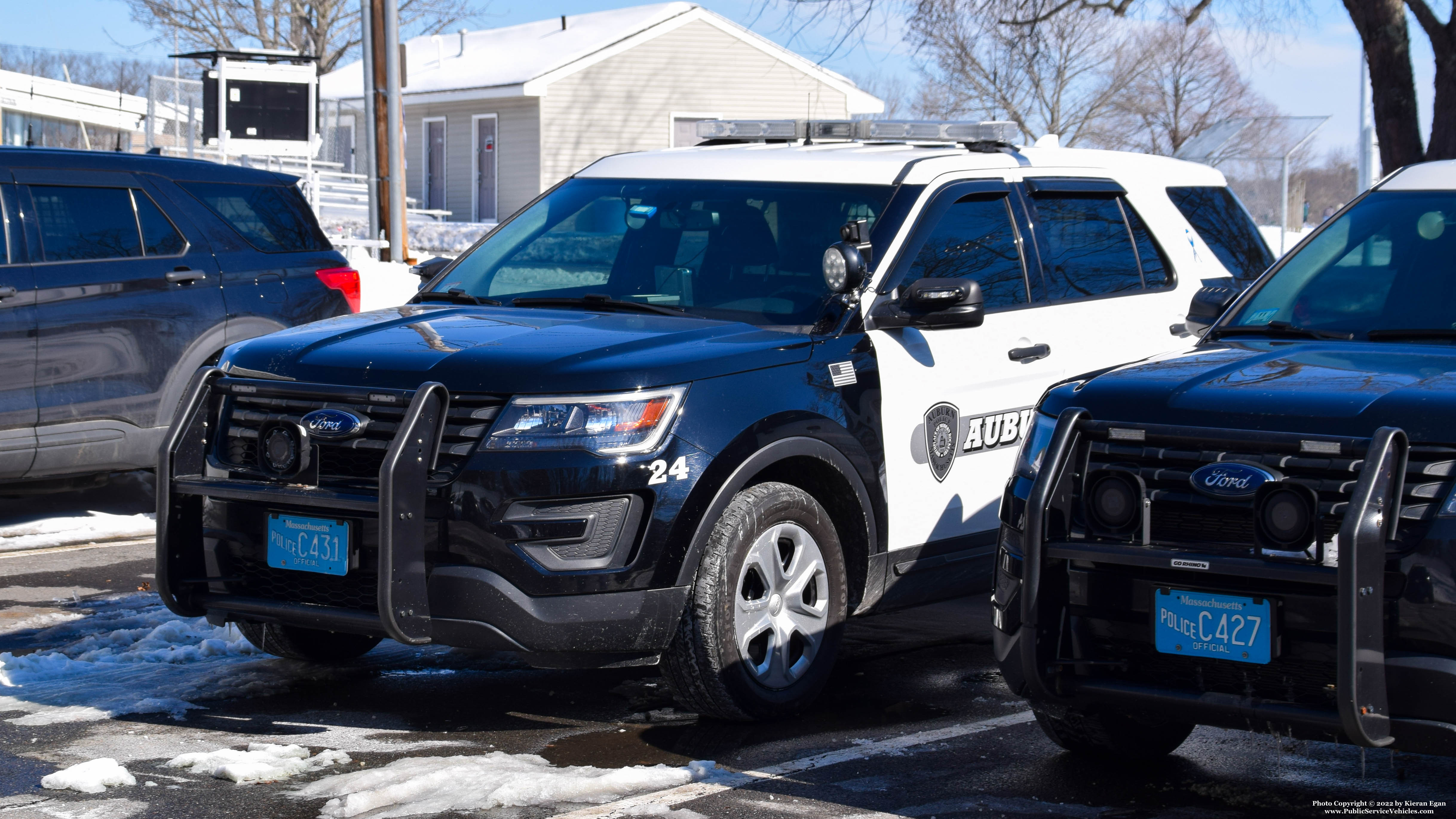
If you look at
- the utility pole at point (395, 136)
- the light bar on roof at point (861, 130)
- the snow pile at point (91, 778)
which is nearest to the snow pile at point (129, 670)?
the snow pile at point (91, 778)

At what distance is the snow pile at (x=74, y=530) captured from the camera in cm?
851

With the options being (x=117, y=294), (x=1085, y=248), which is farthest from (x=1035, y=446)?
(x=117, y=294)

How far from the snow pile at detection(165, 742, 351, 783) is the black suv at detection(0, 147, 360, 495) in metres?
3.94

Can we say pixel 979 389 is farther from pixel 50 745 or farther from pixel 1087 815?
pixel 50 745

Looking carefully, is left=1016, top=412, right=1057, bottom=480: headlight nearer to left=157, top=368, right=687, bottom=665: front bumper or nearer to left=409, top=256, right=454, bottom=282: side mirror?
left=157, top=368, right=687, bottom=665: front bumper

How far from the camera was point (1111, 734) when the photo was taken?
471cm

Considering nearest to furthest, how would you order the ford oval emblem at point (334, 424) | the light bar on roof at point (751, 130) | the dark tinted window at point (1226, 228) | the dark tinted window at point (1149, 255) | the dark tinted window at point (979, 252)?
the ford oval emblem at point (334, 424), the dark tinted window at point (979, 252), the dark tinted window at point (1149, 255), the light bar on roof at point (751, 130), the dark tinted window at point (1226, 228)

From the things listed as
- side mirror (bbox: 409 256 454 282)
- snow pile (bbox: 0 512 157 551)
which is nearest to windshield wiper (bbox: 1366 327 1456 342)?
side mirror (bbox: 409 256 454 282)

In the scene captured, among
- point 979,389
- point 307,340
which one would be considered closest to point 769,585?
point 979,389

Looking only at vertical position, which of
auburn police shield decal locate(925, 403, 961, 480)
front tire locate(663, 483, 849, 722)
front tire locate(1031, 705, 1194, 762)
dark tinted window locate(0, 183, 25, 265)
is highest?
dark tinted window locate(0, 183, 25, 265)

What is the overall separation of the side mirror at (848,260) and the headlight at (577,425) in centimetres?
102

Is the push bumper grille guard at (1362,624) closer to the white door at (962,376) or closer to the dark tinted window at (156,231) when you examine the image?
the white door at (962,376)

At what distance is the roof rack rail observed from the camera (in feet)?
22.3

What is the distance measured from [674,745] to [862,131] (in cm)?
317
